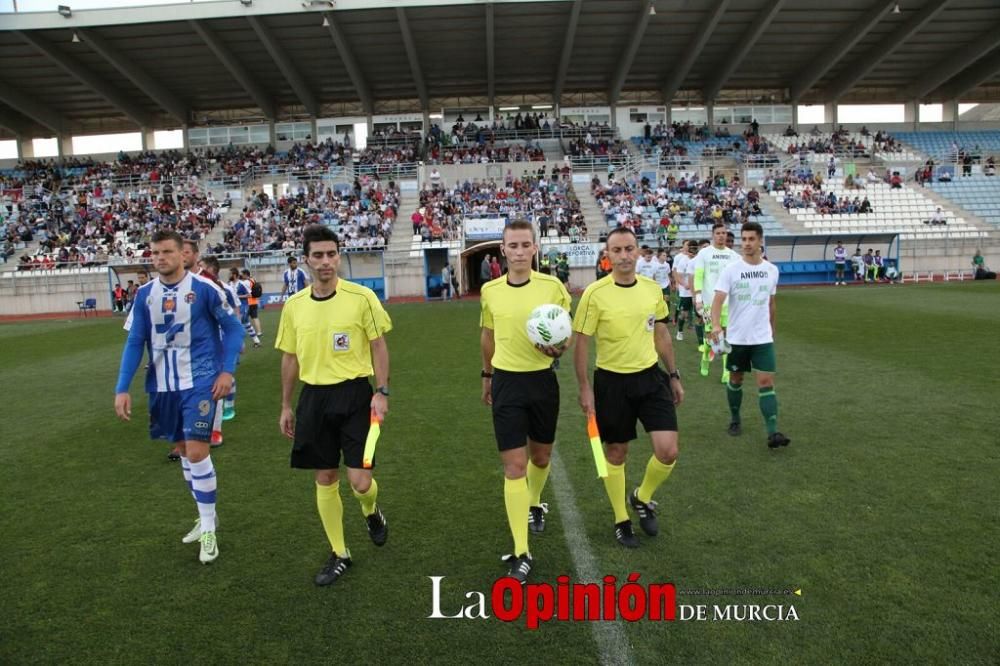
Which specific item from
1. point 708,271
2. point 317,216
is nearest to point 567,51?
point 317,216

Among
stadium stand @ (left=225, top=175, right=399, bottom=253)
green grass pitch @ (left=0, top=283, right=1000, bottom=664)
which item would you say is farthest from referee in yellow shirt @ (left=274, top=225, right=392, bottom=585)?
stadium stand @ (left=225, top=175, right=399, bottom=253)

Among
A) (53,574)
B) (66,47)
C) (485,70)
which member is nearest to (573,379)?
(53,574)

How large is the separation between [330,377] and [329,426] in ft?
0.93

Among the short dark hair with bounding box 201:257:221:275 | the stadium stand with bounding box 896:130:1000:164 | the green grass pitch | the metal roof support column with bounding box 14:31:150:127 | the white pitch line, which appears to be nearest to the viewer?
the white pitch line

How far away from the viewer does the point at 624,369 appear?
416 centimetres

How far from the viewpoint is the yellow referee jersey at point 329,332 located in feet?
Answer: 12.5

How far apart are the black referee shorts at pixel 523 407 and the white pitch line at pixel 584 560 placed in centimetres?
72

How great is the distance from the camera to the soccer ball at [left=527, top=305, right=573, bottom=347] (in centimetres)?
365

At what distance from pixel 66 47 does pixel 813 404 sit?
41261mm

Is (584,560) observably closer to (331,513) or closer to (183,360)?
(331,513)

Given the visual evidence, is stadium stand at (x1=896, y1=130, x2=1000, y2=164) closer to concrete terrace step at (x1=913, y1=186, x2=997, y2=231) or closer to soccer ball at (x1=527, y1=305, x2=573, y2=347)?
concrete terrace step at (x1=913, y1=186, x2=997, y2=231)

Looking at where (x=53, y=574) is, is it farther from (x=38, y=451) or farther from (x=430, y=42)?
(x=430, y=42)

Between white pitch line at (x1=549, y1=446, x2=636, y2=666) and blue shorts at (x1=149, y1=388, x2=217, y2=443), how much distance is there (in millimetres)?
2394

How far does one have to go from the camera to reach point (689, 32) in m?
37.0
